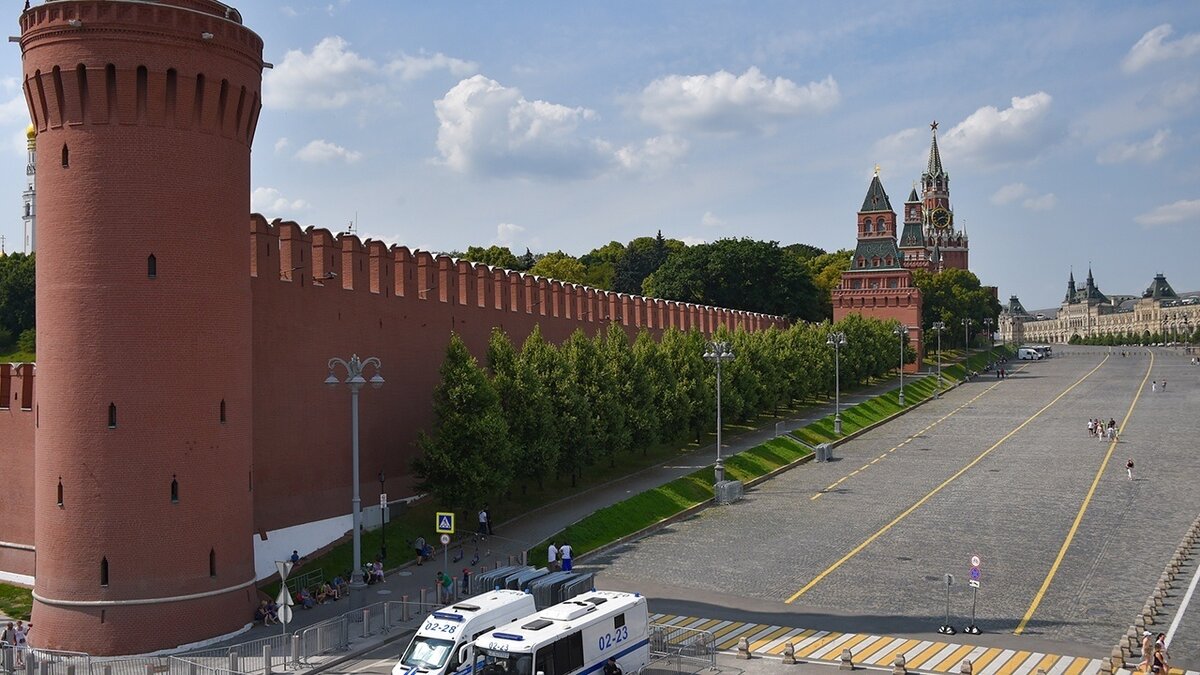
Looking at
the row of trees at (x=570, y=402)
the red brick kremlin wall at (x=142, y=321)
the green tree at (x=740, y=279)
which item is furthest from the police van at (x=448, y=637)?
the green tree at (x=740, y=279)

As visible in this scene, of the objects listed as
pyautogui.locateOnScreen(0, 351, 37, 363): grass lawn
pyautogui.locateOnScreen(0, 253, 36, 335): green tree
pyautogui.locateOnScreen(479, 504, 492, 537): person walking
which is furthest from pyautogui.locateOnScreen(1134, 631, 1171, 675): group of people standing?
pyautogui.locateOnScreen(0, 253, 36, 335): green tree

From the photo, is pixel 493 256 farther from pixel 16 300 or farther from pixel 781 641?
pixel 781 641

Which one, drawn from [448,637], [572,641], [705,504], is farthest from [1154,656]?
[705,504]

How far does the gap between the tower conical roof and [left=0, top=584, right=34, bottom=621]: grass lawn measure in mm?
98502

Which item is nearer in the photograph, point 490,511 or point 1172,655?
point 1172,655

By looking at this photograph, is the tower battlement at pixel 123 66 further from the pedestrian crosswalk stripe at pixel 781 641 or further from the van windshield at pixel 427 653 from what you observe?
the pedestrian crosswalk stripe at pixel 781 641

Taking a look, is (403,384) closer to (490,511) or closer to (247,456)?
(490,511)

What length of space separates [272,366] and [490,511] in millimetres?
10726

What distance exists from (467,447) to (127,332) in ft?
44.1

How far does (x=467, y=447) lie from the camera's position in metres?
37.8

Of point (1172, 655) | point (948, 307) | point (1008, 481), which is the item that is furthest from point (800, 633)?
point (948, 307)

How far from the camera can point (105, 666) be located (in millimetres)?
23906

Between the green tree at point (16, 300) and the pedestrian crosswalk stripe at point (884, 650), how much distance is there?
7201 cm

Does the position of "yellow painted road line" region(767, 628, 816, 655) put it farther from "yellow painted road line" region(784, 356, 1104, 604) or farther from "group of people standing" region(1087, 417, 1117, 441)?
"group of people standing" region(1087, 417, 1117, 441)
